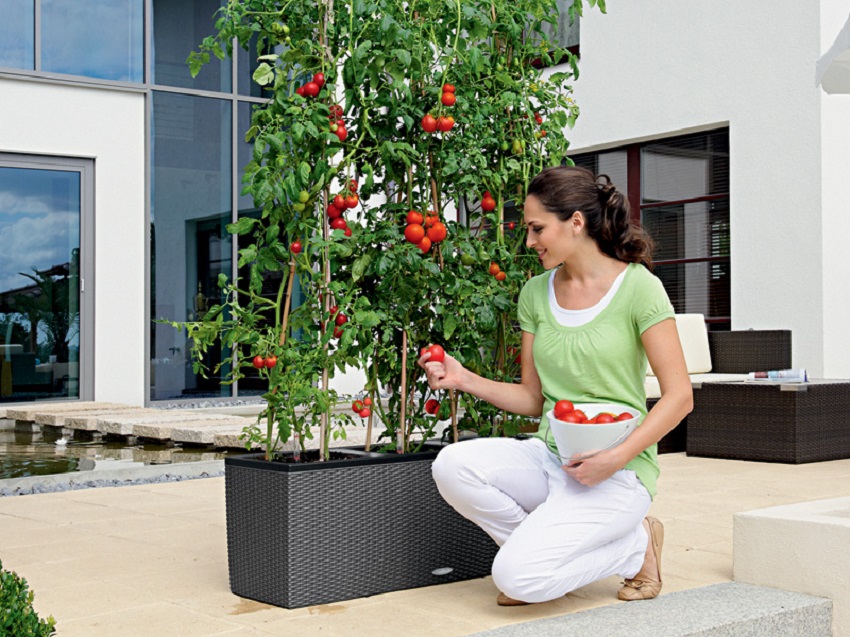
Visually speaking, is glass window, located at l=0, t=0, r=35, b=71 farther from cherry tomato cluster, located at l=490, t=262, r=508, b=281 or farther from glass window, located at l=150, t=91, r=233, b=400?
cherry tomato cluster, located at l=490, t=262, r=508, b=281

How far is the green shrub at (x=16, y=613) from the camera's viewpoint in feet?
4.95

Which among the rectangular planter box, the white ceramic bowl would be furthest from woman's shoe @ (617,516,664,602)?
the rectangular planter box

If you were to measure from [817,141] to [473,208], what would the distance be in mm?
6067

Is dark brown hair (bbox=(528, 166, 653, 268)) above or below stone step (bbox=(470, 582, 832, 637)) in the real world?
above

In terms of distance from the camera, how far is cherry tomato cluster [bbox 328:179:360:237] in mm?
2791

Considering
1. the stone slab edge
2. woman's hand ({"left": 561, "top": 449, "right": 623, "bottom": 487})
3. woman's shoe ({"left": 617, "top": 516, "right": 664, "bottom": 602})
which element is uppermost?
woman's hand ({"left": 561, "top": 449, "right": 623, "bottom": 487})

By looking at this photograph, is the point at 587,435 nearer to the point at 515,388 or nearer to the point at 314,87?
the point at 515,388

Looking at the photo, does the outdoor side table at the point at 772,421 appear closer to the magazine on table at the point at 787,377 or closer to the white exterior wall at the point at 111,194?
the magazine on table at the point at 787,377

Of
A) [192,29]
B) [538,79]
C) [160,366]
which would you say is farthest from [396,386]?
[192,29]

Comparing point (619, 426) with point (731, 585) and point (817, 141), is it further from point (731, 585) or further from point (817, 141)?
point (817, 141)

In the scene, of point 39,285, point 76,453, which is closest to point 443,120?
point 76,453

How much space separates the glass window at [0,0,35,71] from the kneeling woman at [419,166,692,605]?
314 inches

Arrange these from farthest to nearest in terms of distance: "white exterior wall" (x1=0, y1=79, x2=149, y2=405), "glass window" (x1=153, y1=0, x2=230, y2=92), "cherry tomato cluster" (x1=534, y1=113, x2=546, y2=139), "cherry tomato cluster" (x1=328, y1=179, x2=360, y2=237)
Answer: "glass window" (x1=153, y1=0, x2=230, y2=92) < "white exterior wall" (x1=0, y1=79, x2=149, y2=405) < "cherry tomato cluster" (x1=534, y1=113, x2=546, y2=139) < "cherry tomato cluster" (x1=328, y1=179, x2=360, y2=237)

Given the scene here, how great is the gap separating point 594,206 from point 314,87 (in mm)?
762
